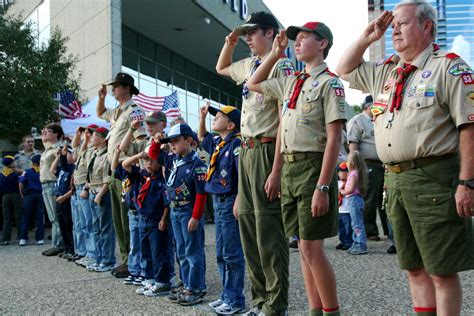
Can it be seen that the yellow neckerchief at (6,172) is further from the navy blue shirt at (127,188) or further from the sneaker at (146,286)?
the sneaker at (146,286)

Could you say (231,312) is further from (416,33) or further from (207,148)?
(416,33)

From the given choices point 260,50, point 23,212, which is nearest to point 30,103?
point 23,212

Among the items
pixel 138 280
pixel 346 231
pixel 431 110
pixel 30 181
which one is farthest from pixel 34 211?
pixel 431 110

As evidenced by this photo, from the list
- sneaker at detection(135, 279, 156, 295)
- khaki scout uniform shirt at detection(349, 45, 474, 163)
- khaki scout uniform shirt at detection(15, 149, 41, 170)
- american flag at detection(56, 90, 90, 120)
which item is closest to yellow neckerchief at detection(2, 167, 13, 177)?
khaki scout uniform shirt at detection(15, 149, 41, 170)

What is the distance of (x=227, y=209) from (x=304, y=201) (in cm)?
118

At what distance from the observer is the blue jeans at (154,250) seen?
5605mm

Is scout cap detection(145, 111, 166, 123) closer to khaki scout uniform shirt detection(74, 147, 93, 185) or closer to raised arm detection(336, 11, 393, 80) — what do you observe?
khaki scout uniform shirt detection(74, 147, 93, 185)

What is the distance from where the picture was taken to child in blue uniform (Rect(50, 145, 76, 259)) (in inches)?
346

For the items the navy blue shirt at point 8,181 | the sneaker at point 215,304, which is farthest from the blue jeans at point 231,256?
the navy blue shirt at point 8,181

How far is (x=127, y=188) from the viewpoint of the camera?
6.09 m

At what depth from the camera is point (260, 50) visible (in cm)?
431

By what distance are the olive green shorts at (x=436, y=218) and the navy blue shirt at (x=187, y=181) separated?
231 cm

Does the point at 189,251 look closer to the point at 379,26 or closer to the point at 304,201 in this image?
the point at 304,201

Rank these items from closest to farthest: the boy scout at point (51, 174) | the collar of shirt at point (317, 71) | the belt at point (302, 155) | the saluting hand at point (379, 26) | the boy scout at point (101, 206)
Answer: the saluting hand at point (379, 26)
the belt at point (302, 155)
the collar of shirt at point (317, 71)
the boy scout at point (101, 206)
the boy scout at point (51, 174)
